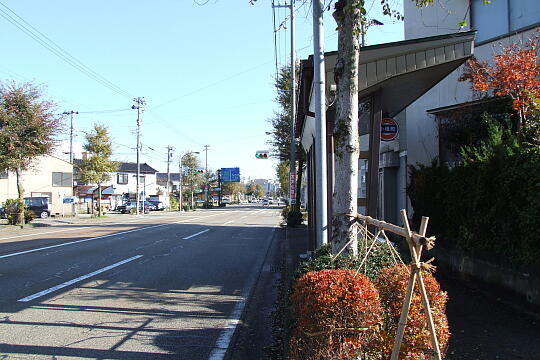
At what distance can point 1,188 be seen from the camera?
43469mm

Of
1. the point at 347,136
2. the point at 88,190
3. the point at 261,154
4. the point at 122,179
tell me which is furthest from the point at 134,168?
the point at 347,136

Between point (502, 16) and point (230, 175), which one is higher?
point (502, 16)

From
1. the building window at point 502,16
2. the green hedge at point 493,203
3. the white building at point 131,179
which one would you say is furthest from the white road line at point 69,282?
the white building at point 131,179

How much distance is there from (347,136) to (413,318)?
2.22m

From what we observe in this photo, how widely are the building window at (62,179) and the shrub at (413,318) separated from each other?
2020 inches

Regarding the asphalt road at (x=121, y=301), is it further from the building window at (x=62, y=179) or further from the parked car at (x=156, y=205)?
the parked car at (x=156, y=205)

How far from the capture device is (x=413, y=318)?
3322 millimetres

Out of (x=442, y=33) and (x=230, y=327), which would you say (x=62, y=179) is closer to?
(x=442, y=33)

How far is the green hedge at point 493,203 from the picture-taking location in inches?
223

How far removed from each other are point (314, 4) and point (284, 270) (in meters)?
6.21

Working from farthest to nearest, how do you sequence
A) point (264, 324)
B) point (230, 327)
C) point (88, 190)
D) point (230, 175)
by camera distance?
point (230, 175)
point (88, 190)
point (264, 324)
point (230, 327)

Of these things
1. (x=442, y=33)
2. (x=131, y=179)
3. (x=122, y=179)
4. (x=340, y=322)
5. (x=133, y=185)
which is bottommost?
(x=340, y=322)

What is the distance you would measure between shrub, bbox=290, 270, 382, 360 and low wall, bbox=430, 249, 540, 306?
379 cm

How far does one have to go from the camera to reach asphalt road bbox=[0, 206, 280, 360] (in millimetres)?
4977
